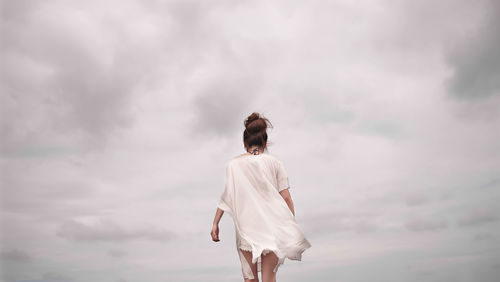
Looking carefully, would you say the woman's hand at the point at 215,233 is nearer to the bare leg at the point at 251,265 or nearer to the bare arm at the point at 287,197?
the bare leg at the point at 251,265

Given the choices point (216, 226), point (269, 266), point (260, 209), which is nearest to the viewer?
point (269, 266)

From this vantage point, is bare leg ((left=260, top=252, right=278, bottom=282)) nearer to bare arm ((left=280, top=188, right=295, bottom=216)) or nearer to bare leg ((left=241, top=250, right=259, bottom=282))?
bare leg ((left=241, top=250, right=259, bottom=282))

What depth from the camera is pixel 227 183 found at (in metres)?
8.02

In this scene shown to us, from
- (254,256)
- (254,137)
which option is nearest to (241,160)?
(254,137)

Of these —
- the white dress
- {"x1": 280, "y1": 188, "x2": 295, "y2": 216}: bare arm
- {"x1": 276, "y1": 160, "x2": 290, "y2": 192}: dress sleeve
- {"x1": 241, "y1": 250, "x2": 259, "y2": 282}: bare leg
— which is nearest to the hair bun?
the white dress

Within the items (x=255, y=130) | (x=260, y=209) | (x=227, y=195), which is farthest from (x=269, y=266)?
(x=255, y=130)

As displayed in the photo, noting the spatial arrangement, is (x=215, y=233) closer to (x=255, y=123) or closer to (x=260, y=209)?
(x=260, y=209)

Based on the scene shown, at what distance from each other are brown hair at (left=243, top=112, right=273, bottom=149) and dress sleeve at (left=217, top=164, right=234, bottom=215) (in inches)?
21.9

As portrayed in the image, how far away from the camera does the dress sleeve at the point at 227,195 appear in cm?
796

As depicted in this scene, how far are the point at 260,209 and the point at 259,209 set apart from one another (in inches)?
0.6

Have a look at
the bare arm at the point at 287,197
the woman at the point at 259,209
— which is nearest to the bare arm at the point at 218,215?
the woman at the point at 259,209

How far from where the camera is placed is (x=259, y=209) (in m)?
7.74

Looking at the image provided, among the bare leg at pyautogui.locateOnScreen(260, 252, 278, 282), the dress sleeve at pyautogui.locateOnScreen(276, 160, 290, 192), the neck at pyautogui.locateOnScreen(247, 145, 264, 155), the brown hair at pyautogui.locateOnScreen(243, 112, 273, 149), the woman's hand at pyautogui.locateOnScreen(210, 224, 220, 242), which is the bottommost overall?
the bare leg at pyautogui.locateOnScreen(260, 252, 278, 282)

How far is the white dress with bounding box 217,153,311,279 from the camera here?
759 cm
